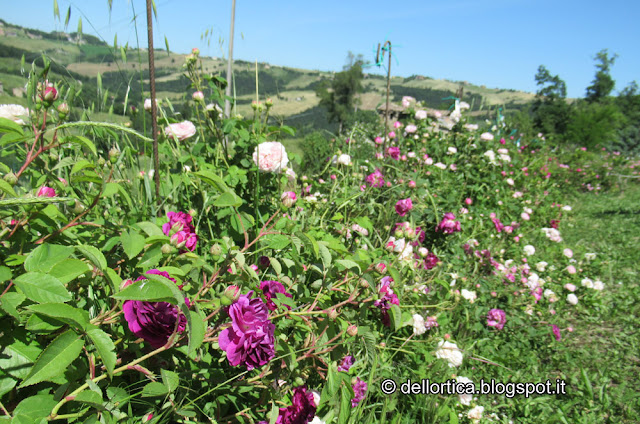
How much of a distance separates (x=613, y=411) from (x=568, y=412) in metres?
0.22

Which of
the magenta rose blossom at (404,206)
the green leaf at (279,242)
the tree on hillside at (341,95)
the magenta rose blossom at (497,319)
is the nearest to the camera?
the green leaf at (279,242)

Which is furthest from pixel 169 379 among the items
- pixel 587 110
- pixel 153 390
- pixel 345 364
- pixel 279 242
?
pixel 587 110

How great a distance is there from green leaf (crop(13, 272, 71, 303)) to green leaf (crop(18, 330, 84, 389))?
0.18ft

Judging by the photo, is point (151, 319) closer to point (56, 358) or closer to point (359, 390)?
point (56, 358)


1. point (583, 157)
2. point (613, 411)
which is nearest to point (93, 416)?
point (613, 411)

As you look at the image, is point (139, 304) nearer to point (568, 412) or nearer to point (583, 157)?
point (568, 412)

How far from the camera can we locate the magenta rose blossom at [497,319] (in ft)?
6.52

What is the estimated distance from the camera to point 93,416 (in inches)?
22.8

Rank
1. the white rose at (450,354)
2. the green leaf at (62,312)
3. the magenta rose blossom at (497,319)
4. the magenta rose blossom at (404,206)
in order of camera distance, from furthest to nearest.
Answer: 1. the magenta rose blossom at (497,319)
2. the magenta rose blossom at (404,206)
3. the white rose at (450,354)
4. the green leaf at (62,312)

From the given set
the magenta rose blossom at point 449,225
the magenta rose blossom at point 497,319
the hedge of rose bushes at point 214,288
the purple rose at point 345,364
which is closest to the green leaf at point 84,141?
the hedge of rose bushes at point 214,288

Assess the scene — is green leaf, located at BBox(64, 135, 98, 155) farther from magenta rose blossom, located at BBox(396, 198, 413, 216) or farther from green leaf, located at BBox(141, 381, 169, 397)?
magenta rose blossom, located at BBox(396, 198, 413, 216)

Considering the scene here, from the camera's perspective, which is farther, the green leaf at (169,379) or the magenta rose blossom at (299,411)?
the magenta rose blossom at (299,411)

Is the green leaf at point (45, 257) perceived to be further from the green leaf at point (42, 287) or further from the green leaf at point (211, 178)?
the green leaf at point (211, 178)

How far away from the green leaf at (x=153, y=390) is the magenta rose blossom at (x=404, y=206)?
4.49 feet
